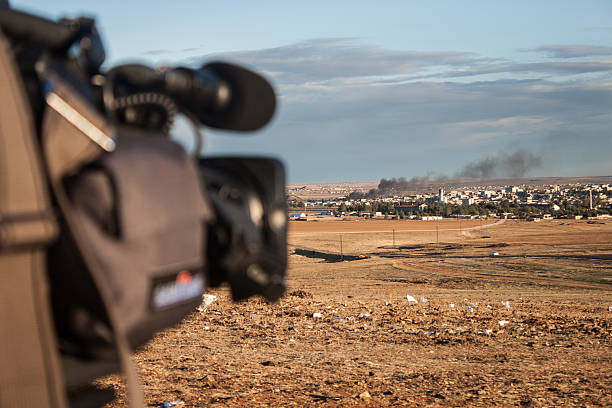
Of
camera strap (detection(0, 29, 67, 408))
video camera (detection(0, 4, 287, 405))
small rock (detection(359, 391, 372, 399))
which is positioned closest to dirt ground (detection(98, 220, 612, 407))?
small rock (detection(359, 391, 372, 399))

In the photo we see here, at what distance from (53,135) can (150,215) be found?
32cm

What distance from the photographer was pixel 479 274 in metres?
28.1

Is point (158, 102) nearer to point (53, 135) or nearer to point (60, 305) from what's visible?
point (53, 135)

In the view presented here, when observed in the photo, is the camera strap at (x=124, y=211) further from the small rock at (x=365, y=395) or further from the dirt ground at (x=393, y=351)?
the small rock at (x=365, y=395)

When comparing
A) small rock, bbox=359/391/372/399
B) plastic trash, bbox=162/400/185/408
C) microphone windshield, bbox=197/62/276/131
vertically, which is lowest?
small rock, bbox=359/391/372/399

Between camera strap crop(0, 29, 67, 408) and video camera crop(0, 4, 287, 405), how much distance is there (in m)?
0.01

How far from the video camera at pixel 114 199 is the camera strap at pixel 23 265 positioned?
0.01 m

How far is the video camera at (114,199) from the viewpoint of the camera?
1.76 metres

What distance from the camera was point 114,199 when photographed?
70.4 inches

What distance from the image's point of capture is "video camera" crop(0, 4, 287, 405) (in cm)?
176

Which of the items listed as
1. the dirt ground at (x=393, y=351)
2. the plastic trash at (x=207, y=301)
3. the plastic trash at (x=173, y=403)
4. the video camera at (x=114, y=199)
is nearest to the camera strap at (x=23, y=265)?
the video camera at (x=114, y=199)

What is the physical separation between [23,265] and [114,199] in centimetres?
27

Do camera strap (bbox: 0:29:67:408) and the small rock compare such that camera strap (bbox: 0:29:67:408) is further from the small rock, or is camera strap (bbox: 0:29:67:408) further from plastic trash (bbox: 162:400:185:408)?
the small rock

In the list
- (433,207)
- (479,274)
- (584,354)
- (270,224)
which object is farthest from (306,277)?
(433,207)
